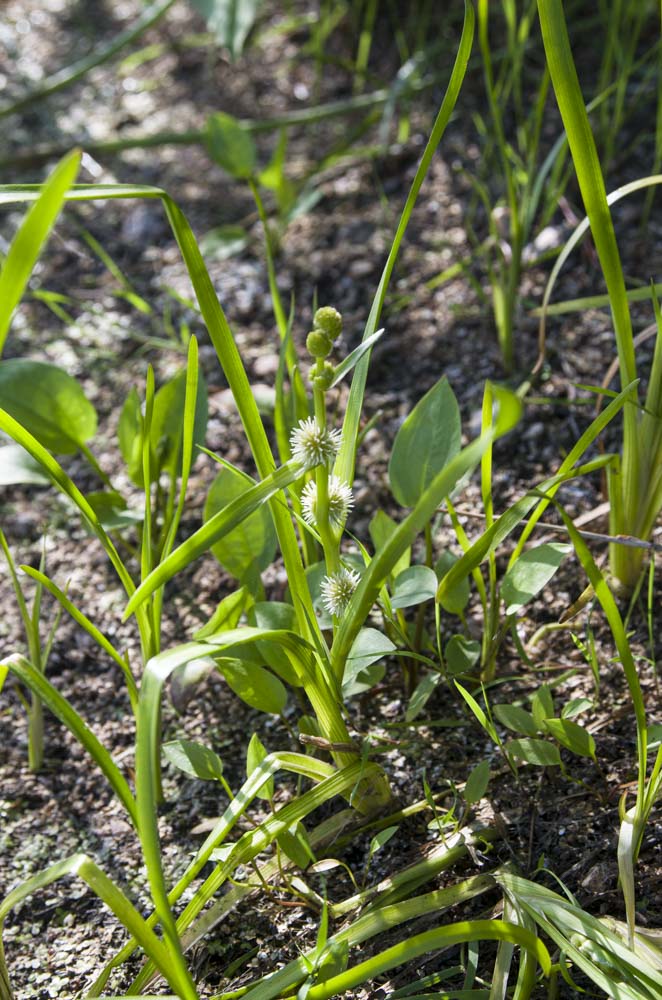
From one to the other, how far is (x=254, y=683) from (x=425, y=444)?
0.90 ft

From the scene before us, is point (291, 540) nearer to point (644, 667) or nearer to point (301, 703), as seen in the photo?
point (301, 703)

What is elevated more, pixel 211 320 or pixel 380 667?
pixel 211 320

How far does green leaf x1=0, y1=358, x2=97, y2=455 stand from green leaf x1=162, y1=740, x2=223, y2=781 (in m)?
0.40

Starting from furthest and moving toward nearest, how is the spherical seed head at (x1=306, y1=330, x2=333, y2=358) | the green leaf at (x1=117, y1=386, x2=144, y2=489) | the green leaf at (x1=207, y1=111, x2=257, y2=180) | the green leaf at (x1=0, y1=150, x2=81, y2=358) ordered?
1. the green leaf at (x1=207, y1=111, x2=257, y2=180)
2. the green leaf at (x1=117, y1=386, x2=144, y2=489)
3. the spherical seed head at (x1=306, y1=330, x2=333, y2=358)
4. the green leaf at (x1=0, y1=150, x2=81, y2=358)

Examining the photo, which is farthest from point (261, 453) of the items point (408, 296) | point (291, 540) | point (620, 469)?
point (408, 296)

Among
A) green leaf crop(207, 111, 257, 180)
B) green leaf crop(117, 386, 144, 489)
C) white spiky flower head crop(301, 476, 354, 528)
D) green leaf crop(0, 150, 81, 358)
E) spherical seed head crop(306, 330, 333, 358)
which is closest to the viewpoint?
green leaf crop(0, 150, 81, 358)

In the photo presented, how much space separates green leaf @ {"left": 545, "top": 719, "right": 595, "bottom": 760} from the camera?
0.77 meters

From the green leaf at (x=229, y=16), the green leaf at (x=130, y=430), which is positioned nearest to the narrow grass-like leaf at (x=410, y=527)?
the green leaf at (x=130, y=430)

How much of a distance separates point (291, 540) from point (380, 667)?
0.64 ft

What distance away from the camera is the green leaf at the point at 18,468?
94cm

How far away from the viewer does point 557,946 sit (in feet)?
2.44

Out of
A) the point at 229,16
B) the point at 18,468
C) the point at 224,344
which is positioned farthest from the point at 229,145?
the point at 224,344

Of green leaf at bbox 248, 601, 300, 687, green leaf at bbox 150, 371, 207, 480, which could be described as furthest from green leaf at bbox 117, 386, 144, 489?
green leaf at bbox 248, 601, 300, 687

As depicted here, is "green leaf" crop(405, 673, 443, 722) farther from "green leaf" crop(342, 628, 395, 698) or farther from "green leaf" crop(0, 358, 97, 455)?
"green leaf" crop(0, 358, 97, 455)
